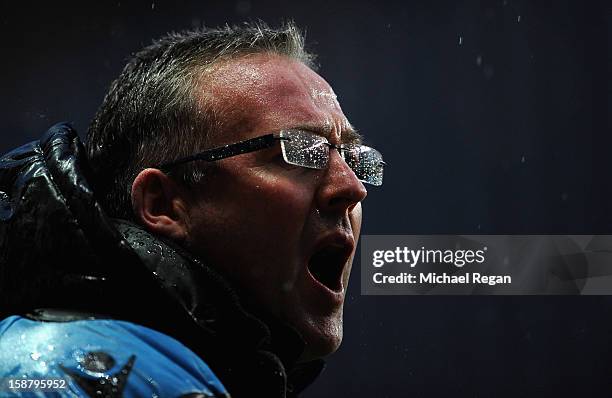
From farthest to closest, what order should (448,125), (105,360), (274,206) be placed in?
(448,125), (274,206), (105,360)

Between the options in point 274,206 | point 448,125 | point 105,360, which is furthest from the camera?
point 448,125

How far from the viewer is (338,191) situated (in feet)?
2.97

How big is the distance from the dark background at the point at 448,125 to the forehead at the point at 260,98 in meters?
1.66

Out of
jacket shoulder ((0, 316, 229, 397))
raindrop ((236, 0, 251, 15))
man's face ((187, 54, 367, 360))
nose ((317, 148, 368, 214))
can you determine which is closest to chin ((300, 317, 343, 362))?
man's face ((187, 54, 367, 360))

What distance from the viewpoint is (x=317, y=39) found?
106 inches

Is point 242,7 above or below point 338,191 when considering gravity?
below

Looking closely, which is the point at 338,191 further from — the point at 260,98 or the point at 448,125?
the point at 448,125

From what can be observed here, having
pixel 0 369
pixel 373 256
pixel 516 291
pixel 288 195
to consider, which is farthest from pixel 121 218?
pixel 516 291

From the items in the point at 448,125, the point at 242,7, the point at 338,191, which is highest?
the point at 338,191

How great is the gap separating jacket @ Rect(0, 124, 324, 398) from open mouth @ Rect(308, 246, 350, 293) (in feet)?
0.64

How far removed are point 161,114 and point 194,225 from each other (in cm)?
14

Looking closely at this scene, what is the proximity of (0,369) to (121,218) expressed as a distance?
1.05 ft

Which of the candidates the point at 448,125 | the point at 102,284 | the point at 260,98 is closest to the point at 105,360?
the point at 102,284

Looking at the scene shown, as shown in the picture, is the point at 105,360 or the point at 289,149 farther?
the point at 289,149
